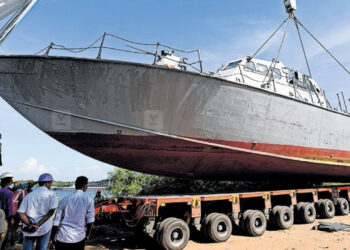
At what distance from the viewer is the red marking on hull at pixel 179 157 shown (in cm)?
654

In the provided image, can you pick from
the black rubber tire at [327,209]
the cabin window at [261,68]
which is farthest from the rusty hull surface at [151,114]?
the black rubber tire at [327,209]

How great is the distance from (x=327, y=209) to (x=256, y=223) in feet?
12.2

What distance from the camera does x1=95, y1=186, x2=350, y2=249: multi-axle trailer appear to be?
5.63 m

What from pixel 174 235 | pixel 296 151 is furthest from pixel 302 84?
pixel 174 235

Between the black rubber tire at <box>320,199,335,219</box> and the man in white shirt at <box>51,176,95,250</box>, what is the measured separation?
8.66 meters

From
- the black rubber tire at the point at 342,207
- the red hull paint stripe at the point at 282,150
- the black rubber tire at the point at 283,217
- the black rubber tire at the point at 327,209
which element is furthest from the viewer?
the black rubber tire at the point at 342,207

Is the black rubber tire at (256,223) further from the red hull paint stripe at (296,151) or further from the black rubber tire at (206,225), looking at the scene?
the red hull paint stripe at (296,151)

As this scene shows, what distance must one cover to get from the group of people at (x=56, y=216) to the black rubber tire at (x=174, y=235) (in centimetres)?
256

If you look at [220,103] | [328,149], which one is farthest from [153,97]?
[328,149]

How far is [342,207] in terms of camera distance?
30.9 ft

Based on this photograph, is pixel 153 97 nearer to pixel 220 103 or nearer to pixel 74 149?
pixel 220 103

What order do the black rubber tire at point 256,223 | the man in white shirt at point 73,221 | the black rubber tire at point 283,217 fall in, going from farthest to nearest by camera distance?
the black rubber tire at point 283,217
the black rubber tire at point 256,223
the man in white shirt at point 73,221

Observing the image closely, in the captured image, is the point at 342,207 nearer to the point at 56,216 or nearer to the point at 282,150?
the point at 282,150

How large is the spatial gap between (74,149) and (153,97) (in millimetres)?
2829
